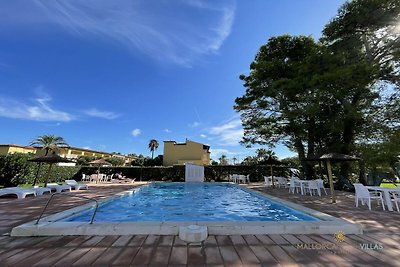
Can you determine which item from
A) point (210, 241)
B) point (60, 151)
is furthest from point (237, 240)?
point (60, 151)

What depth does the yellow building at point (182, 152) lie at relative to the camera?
114 feet

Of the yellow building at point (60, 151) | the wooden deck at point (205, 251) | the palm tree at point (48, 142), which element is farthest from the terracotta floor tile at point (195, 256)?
the palm tree at point (48, 142)

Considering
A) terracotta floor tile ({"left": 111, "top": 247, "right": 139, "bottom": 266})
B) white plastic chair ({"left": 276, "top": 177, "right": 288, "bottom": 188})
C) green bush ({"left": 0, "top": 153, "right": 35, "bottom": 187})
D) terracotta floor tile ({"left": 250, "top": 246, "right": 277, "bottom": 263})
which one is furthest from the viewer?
white plastic chair ({"left": 276, "top": 177, "right": 288, "bottom": 188})

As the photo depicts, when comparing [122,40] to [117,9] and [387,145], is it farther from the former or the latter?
[387,145]

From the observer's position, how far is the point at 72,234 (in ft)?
12.4

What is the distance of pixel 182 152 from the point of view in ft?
115

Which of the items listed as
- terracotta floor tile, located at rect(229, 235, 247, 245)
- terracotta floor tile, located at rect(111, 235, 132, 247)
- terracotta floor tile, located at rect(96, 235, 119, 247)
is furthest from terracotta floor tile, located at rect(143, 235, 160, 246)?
terracotta floor tile, located at rect(229, 235, 247, 245)

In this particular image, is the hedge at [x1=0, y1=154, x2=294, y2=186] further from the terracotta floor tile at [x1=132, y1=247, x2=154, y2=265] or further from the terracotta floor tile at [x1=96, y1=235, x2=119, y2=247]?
the terracotta floor tile at [x1=132, y1=247, x2=154, y2=265]

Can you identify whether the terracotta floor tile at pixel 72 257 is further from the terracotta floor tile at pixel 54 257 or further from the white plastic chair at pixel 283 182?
the white plastic chair at pixel 283 182

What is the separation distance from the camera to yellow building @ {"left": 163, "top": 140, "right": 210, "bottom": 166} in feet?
114

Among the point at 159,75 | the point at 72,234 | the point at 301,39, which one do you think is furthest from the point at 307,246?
the point at 159,75

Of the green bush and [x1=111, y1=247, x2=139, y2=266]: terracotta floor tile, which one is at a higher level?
the green bush

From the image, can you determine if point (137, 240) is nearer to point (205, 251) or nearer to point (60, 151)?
point (205, 251)

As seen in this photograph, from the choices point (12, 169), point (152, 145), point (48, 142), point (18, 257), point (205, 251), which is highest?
point (152, 145)
